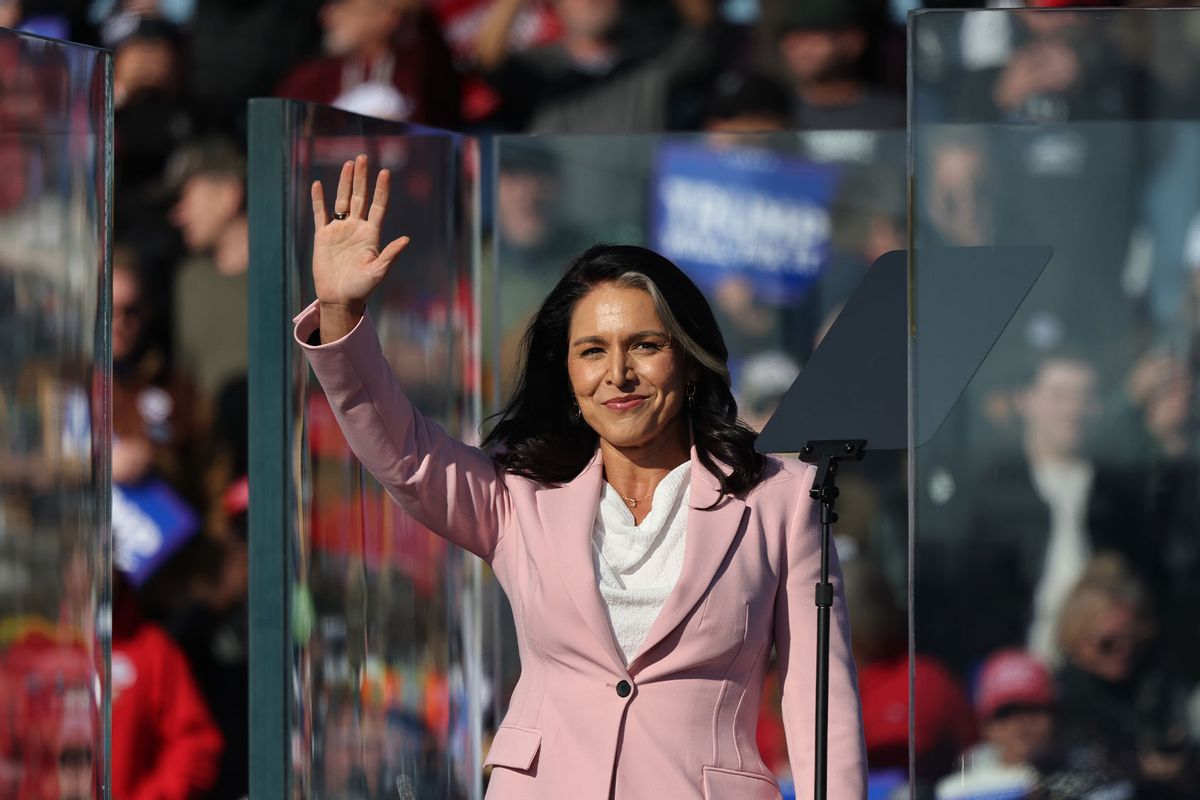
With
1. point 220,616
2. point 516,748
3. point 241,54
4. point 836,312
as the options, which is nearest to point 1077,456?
point 516,748

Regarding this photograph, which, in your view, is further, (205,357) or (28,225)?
(205,357)

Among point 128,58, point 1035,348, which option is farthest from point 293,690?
point 128,58

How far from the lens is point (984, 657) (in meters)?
3.41

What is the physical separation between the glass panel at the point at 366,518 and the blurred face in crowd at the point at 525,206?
43cm

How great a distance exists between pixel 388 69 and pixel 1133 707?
318 centimetres

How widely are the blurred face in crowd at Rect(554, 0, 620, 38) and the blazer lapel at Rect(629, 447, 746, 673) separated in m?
2.97

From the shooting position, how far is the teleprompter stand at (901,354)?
10.2 ft

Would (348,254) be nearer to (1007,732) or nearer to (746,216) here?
(1007,732)

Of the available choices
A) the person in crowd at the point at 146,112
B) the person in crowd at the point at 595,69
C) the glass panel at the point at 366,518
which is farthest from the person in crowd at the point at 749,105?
the person in crowd at the point at 146,112

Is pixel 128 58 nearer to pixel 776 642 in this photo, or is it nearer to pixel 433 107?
pixel 433 107

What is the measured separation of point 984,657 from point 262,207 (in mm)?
1482

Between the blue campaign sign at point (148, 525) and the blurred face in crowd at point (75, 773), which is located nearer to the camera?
the blurred face in crowd at point (75, 773)

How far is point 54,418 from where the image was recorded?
10.2 feet

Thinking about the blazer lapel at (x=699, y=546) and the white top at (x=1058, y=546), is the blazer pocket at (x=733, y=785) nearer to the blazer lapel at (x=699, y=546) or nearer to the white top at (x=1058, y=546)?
the blazer lapel at (x=699, y=546)
